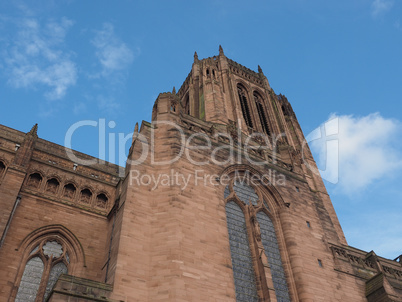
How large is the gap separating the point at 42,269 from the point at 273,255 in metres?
9.13

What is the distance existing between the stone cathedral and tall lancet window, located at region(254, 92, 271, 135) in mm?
10840

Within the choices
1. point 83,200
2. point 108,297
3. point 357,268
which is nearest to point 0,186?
point 83,200

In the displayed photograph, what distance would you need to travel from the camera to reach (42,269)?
51.0ft

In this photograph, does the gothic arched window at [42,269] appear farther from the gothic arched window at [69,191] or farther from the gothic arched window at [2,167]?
the gothic arched window at [2,167]

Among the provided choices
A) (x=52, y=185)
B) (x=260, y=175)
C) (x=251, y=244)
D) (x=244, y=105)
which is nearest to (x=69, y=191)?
(x=52, y=185)

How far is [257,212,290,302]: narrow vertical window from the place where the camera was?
15.3 meters

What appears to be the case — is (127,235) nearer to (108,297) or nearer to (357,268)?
(108,297)

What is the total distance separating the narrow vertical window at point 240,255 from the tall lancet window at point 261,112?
1700 cm

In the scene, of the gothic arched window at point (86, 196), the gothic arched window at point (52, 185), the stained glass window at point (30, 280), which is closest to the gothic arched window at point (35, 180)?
the gothic arched window at point (52, 185)

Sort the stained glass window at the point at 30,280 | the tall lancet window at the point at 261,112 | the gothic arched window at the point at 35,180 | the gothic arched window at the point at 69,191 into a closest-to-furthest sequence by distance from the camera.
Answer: the stained glass window at the point at 30,280 < the gothic arched window at the point at 35,180 < the gothic arched window at the point at 69,191 < the tall lancet window at the point at 261,112

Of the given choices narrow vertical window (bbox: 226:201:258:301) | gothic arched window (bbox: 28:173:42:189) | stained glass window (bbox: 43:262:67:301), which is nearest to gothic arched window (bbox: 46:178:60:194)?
gothic arched window (bbox: 28:173:42:189)

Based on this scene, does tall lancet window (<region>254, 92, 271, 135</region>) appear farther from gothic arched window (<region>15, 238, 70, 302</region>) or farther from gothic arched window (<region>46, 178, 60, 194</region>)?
gothic arched window (<region>15, 238, 70, 302</region>)

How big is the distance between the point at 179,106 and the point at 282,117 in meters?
17.5

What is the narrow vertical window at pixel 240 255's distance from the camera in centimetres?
1421
